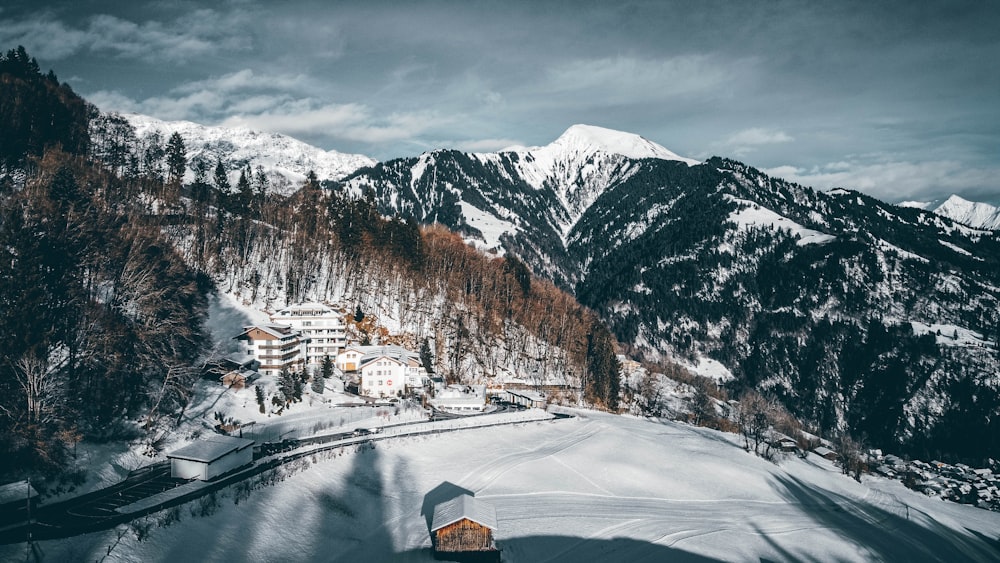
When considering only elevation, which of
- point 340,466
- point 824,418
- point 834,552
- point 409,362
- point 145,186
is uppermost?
point 145,186

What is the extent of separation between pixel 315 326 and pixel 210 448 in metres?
44.9

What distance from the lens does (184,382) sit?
2110 inches

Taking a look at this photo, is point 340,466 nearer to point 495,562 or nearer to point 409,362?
point 495,562

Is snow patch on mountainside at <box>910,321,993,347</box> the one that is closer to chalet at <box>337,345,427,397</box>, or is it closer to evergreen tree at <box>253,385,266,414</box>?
chalet at <box>337,345,427,397</box>

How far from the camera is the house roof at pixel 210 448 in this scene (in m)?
40.7

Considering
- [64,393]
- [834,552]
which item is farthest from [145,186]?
[834,552]

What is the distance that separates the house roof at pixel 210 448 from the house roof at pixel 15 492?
27.9 feet

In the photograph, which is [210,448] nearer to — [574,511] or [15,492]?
[15,492]

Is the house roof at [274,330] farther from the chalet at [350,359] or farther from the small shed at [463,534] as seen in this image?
the small shed at [463,534]

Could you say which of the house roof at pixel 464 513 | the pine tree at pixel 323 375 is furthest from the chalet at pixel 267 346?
the house roof at pixel 464 513

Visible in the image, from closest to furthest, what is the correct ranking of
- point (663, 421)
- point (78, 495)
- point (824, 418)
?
point (78, 495) < point (663, 421) < point (824, 418)

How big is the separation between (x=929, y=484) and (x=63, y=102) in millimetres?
161654

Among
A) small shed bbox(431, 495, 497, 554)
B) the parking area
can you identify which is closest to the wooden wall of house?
small shed bbox(431, 495, 497, 554)

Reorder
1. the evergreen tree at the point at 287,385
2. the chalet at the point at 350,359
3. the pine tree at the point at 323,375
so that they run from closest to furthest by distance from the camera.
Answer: the evergreen tree at the point at 287,385 → the pine tree at the point at 323,375 → the chalet at the point at 350,359
